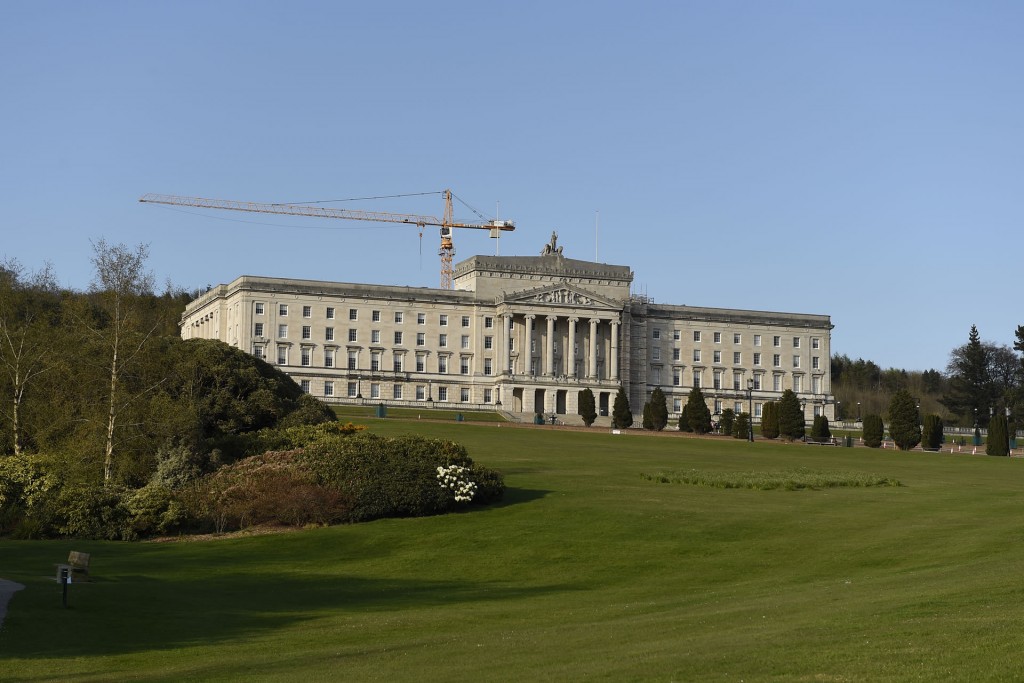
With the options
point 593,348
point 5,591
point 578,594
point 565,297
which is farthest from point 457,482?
point 565,297

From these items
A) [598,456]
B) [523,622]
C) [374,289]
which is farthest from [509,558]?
[374,289]

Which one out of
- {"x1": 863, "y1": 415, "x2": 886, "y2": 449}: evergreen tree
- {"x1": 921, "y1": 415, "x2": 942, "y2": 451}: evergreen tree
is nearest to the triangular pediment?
{"x1": 863, "y1": 415, "x2": 886, "y2": 449}: evergreen tree

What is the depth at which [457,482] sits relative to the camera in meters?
44.2

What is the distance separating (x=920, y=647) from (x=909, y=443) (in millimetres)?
78923

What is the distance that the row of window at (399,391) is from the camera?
14900 cm

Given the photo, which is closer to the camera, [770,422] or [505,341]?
[770,422]

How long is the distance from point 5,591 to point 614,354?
134m

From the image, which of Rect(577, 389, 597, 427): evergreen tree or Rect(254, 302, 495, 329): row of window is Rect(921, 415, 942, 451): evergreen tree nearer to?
Rect(577, 389, 597, 427): evergreen tree

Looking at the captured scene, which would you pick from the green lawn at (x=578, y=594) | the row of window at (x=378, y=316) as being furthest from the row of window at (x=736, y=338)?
the green lawn at (x=578, y=594)

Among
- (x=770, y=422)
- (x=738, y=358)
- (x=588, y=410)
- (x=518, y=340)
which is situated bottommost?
(x=770, y=422)

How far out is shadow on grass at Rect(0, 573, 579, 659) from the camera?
2417cm

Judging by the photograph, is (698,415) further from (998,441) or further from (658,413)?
(998,441)

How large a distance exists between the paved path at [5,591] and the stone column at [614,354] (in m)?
132

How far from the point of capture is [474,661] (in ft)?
69.7
